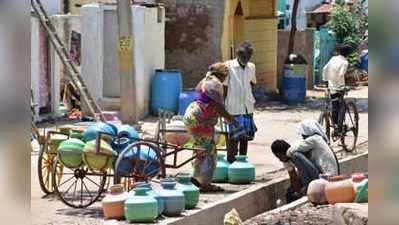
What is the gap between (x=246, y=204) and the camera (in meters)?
8.23

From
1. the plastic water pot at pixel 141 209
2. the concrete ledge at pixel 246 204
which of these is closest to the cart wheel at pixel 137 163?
the concrete ledge at pixel 246 204

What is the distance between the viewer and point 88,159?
7.41m

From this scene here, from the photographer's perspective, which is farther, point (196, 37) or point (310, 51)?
point (310, 51)

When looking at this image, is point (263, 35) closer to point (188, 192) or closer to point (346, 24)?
point (346, 24)

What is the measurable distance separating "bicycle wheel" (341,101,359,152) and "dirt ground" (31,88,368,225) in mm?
141

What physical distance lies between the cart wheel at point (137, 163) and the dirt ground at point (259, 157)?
0.41 m

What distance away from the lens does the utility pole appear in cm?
1424

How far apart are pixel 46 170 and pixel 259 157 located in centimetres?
402

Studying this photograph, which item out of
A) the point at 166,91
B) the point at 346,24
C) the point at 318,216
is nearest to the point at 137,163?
the point at 318,216

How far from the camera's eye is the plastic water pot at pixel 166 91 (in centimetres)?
1597

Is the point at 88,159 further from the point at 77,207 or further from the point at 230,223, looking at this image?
the point at 230,223
